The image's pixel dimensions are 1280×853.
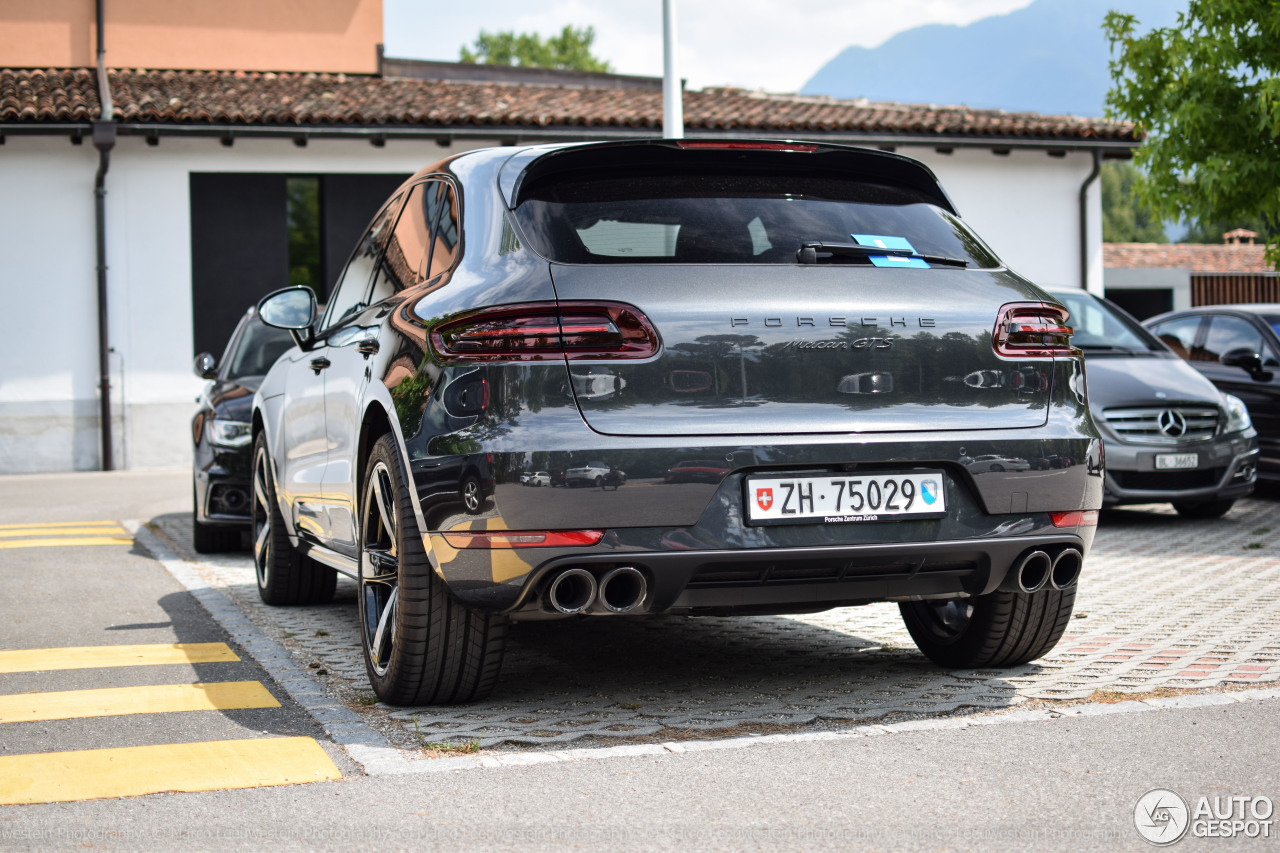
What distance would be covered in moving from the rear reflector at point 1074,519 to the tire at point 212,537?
21.6 feet

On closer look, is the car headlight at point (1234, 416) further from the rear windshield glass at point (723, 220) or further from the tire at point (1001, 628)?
the rear windshield glass at point (723, 220)

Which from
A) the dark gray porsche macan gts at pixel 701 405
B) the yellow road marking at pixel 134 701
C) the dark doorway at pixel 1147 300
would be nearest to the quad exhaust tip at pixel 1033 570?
the dark gray porsche macan gts at pixel 701 405

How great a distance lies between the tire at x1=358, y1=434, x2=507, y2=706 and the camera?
431cm

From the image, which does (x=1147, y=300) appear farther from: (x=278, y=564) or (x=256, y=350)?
(x=278, y=564)

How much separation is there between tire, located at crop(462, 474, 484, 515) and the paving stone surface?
0.71 meters

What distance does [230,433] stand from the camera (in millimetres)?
9516

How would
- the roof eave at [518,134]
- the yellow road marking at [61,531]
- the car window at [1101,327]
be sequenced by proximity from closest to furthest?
1. the yellow road marking at [61,531]
2. the car window at [1101,327]
3. the roof eave at [518,134]

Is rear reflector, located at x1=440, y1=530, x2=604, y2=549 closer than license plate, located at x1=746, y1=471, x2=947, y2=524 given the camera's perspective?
Yes

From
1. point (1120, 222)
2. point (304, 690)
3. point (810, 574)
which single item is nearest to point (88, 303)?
point (304, 690)

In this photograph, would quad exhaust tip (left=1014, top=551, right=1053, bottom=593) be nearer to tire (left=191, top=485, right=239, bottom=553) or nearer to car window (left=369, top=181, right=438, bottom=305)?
car window (left=369, top=181, right=438, bottom=305)

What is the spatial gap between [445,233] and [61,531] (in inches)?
314

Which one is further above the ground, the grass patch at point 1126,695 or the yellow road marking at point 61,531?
the grass patch at point 1126,695

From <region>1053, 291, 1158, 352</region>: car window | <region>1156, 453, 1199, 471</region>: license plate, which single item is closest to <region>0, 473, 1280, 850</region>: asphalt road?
<region>1156, 453, 1199, 471</region>: license plate

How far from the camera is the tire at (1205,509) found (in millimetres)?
10766
